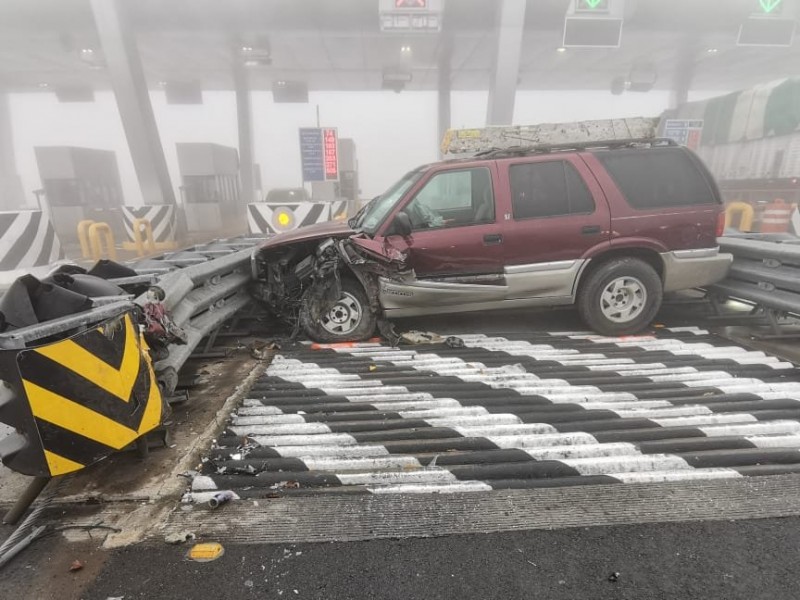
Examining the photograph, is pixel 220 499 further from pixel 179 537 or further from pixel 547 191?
pixel 547 191

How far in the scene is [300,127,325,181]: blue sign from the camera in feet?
40.3

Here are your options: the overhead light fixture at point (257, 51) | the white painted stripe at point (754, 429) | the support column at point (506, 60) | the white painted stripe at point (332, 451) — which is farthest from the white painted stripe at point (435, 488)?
the overhead light fixture at point (257, 51)

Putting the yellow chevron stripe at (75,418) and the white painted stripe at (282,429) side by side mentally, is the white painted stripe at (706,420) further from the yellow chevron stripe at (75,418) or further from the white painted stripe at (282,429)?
the yellow chevron stripe at (75,418)

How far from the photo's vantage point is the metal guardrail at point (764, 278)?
3996mm

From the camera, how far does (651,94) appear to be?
984 inches

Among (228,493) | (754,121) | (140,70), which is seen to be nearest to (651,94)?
(754,121)

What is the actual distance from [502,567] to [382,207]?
3.62 meters

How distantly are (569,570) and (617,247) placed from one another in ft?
11.0

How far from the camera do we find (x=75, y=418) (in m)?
2.10

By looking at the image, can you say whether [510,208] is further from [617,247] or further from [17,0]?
[17,0]

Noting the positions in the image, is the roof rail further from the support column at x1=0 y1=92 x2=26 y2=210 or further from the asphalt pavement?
the support column at x1=0 y1=92 x2=26 y2=210

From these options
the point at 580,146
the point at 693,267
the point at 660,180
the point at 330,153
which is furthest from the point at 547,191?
the point at 330,153

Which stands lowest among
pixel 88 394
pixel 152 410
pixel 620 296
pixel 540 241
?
pixel 152 410

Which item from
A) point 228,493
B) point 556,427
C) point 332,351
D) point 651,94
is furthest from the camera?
point 651,94
